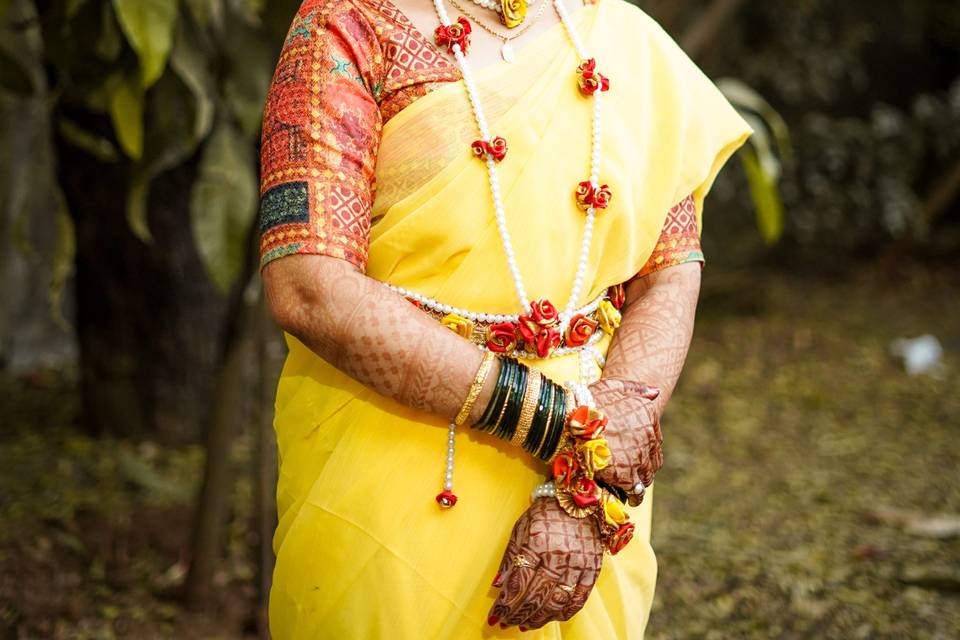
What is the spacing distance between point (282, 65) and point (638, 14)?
550mm

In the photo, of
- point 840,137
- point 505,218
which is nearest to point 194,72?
point 505,218

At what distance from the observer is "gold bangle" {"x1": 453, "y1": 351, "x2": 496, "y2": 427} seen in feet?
4.29

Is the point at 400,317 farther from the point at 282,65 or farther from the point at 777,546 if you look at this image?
the point at 777,546

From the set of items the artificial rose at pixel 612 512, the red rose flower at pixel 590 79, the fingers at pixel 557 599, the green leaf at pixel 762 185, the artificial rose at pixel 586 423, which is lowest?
the green leaf at pixel 762 185

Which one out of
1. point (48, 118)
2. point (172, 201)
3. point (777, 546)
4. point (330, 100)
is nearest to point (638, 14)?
point (330, 100)

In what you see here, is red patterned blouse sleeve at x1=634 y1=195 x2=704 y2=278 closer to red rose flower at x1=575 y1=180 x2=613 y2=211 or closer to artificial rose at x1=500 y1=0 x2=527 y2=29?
red rose flower at x1=575 y1=180 x2=613 y2=211

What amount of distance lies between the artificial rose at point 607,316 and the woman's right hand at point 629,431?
12 centimetres

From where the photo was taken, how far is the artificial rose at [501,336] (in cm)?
138

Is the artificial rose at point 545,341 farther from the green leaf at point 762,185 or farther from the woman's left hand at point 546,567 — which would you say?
the green leaf at point 762,185

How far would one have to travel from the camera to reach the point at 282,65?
1.36 m

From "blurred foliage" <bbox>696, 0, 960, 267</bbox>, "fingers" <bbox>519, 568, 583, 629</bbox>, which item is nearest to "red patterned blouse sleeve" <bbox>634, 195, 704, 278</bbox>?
"fingers" <bbox>519, 568, 583, 629</bbox>

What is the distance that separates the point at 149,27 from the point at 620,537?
1.46m

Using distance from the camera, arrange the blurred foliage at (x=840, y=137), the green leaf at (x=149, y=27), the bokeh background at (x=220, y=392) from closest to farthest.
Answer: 1. the green leaf at (x=149, y=27)
2. the bokeh background at (x=220, y=392)
3. the blurred foliage at (x=840, y=137)

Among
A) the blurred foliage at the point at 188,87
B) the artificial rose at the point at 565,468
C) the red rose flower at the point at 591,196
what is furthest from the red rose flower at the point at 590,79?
the blurred foliage at the point at 188,87
